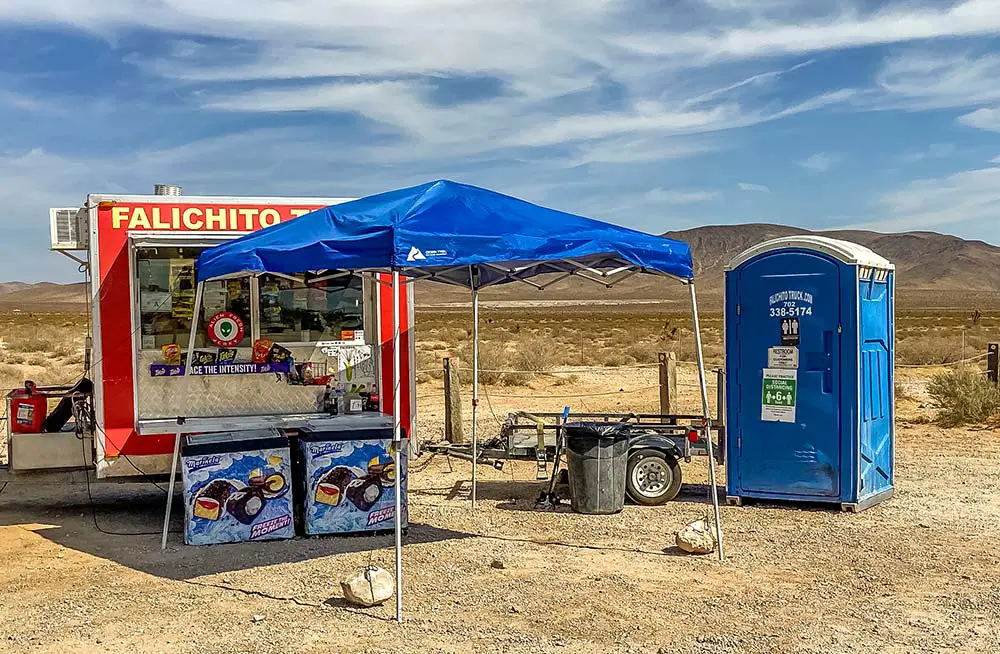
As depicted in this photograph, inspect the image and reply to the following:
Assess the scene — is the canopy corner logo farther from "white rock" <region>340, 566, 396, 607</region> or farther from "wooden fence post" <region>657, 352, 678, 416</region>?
"wooden fence post" <region>657, 352, 678, 416</region>

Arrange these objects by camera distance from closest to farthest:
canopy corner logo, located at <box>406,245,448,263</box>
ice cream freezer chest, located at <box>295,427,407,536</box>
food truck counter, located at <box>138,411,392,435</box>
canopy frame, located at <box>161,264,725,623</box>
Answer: canopy frame, located at <box>161,264,725,623</box> < canopy corner logo, located at <box>406,245,448,263</box> < ice cream freezer chest, located at <box>295,427,407,536</box> < food truck counter, located at <box>138,411,392,435</box>

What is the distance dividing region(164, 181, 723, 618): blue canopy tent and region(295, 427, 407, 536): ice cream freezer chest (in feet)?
4.29

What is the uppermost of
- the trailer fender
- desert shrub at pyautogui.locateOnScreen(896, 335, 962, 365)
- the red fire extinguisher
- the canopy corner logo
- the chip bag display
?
the canopy corner logo

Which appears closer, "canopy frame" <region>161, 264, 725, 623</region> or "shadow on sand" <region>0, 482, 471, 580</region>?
"canopy frame" <region>161, 264, 725, 623</region>

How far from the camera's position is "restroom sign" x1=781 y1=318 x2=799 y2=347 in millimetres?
9164

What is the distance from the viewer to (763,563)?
739 cm

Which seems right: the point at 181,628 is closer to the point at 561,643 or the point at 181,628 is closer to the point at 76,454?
the point at 561,643

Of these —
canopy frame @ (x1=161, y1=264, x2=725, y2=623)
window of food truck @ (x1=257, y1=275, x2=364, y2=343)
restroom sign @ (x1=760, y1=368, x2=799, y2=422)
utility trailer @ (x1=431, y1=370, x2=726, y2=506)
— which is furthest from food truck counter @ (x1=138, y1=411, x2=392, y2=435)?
restroom sign @ (x1=760, y1=368, x2=799, y2=422)

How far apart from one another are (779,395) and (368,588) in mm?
4520

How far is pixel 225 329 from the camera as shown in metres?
9.12

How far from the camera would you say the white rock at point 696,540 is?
760 cm

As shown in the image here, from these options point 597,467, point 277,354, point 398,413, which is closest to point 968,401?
point 597,467

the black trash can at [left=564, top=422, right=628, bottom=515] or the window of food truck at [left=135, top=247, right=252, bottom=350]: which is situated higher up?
the window of food truck at [left=135, top=247, right=252, bottom=350]

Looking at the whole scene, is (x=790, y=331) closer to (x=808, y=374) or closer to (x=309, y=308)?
(x=808, y=374)
